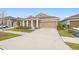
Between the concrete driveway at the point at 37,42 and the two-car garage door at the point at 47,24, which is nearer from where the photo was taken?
the concrete driveway at the point at 37,42

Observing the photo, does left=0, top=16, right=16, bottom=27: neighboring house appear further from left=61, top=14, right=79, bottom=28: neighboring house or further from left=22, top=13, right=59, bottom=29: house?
left=61, top=14, right=79, bottom=28: neighboring house

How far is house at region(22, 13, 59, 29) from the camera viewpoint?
620cm

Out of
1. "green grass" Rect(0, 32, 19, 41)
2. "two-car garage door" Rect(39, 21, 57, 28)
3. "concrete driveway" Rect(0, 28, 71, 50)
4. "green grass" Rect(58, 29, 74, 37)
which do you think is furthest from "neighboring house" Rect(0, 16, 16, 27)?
"green grass" Rect(58, 29, 74, 37)

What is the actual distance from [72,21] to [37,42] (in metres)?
1.18

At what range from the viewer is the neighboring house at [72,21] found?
6.05 m

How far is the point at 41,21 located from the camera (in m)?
6.29

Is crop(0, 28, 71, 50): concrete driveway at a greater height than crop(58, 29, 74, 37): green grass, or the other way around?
crop(58, 29, 74, 37): green grass

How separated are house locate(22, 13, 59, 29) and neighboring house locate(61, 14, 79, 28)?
0.78 ft

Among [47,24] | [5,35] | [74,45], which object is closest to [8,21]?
[5,35]

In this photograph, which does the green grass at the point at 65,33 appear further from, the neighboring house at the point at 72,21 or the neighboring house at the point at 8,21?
the neighboring house at the point at 8,21

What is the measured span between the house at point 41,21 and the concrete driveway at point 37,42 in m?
0.21

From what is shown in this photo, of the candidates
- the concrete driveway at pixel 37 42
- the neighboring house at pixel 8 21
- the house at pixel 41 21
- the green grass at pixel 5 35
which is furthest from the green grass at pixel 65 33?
the neighboring house at pixel 8 21
